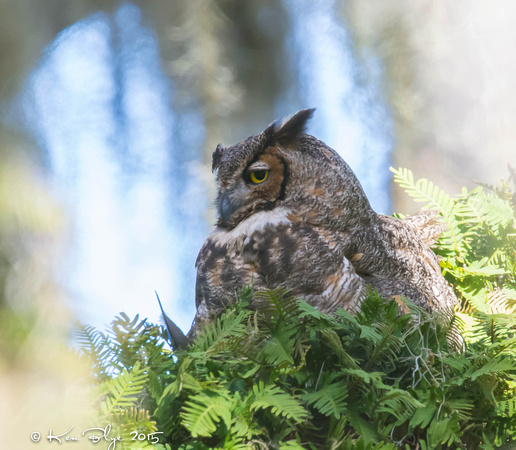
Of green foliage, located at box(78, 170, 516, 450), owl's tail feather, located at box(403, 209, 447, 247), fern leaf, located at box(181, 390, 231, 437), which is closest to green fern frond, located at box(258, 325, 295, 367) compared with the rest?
green foliage, located at box(78, 170, 516, 450)

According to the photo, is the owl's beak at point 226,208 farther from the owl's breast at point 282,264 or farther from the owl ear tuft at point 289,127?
the owl ear tuft at point 289,127

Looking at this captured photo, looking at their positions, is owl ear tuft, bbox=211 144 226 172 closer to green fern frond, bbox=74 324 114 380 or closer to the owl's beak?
the owl's beak

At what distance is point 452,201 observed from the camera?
1615 mm

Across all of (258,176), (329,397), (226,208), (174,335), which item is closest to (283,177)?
(258,176)

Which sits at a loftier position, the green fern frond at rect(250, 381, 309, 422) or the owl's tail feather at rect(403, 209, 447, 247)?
the owl's tail feather at rect(403, 209, 447, 247)

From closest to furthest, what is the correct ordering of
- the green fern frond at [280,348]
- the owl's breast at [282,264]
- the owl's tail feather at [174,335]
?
1. the green fern frond at [280,348]
2. the owl's tail feather at [174,335]
3. the owl's breast at [282,264]

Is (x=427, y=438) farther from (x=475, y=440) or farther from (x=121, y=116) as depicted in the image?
(x=121, y=116)

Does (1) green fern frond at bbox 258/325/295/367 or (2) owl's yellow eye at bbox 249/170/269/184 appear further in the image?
(2) owl's yellow eye at bbox 249/170/269/184

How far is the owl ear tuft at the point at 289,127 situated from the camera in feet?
4.09

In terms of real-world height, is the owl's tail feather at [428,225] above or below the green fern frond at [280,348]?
above

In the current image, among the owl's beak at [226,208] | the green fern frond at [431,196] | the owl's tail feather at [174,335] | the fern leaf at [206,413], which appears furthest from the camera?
the green fern frond at [431,196]

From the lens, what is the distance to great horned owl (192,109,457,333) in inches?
45.8

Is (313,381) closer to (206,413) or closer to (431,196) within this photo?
(206,413)

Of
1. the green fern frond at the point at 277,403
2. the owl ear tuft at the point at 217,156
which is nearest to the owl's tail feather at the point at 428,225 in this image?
the owl ear tuft at the point at 217,156
